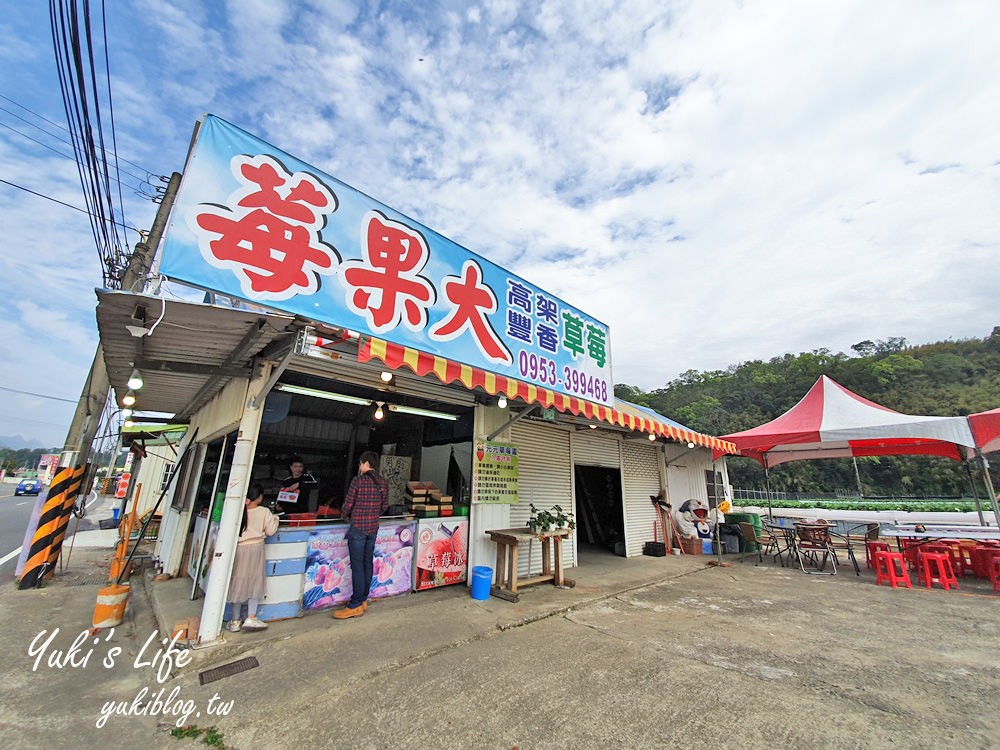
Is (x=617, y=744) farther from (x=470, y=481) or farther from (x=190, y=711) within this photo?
(x=470, y=481)

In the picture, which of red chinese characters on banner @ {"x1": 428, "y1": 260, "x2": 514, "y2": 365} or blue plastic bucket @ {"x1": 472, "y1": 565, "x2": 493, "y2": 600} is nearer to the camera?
red chinese characters on banner @ {"x1": 428, "y1": 260, "x2": 514, "y2": 365}

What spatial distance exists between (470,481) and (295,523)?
2.45 metres

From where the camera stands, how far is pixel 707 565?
841 cm

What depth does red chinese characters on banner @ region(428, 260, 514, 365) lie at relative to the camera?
5.08 meters

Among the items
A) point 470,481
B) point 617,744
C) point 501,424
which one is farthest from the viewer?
point 501,424

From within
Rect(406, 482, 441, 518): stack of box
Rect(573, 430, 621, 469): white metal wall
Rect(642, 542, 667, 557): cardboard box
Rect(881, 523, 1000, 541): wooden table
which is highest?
Rect(573, 430, 621, 469): white metal wall

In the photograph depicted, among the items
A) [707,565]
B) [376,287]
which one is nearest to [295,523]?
[376,287]

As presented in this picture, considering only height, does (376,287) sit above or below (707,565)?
above

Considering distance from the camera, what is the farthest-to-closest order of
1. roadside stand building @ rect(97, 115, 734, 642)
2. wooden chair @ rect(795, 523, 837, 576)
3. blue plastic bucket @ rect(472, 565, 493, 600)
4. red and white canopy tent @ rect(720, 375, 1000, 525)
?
wooden chair @ rect(795, 523, 837, 576) → red and white canopy tent @ rect(720, 375, 1000, 525) → blue plastic bucket @ rect(472, 565, 493, 600) → roadside stand building @ rect(97, 115, 734, 642)

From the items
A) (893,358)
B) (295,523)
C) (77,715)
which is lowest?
(77,715)

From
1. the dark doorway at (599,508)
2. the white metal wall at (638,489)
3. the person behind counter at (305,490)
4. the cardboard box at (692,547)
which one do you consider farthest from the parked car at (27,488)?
the cardboard box at (692,547)

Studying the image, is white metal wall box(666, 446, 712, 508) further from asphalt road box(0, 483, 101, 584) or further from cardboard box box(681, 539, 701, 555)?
asphalt road box(0, 483, 101, 584)

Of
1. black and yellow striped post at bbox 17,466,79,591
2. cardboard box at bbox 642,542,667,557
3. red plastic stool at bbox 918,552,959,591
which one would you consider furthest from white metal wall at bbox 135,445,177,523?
red plastic stool at bbox 918,552,959,591

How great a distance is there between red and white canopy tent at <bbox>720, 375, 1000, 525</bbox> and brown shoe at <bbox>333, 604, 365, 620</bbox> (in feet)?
27.7
